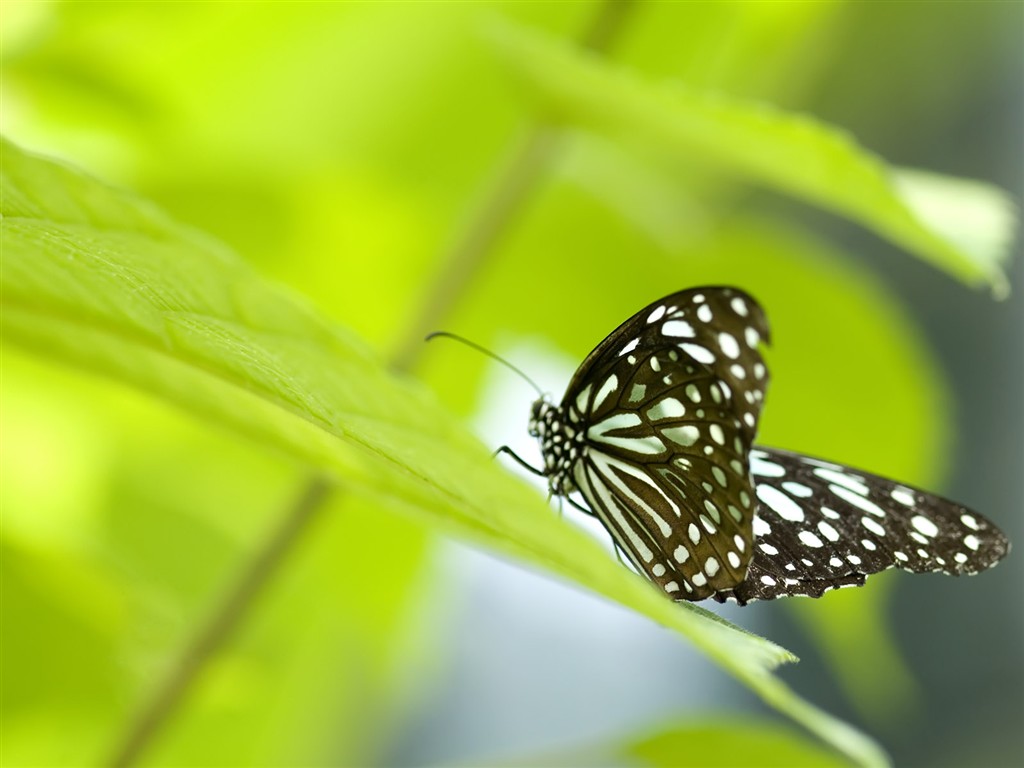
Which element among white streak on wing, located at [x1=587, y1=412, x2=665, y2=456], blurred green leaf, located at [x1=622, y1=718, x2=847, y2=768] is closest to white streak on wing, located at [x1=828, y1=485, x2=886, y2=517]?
white streak on wing, located at [x1=587, y1=412, x2=665, y2=456]

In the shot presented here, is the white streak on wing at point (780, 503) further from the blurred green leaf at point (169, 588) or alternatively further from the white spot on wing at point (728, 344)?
the blurred green leaf at point (169, 588)

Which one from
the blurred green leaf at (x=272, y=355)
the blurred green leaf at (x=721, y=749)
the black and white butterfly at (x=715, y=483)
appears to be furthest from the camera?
the black and white butterfly at (x=715, y=483)

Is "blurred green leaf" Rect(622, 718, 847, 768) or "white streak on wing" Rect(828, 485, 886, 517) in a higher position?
"white streak on wing" Rect(828, 485, 886, 517)

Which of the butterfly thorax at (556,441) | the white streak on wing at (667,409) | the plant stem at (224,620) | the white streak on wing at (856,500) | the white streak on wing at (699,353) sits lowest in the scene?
the plant stem at (224,620)

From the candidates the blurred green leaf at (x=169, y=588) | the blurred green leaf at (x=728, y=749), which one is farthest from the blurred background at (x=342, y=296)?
the blurred green leaf at (x=728, y=749)

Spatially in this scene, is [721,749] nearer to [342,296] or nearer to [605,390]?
[605,390]

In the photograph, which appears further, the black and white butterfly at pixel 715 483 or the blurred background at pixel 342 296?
the blurred background at pixel 342 296

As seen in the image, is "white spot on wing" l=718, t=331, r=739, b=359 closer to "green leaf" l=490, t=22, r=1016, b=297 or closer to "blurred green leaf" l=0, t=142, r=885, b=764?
"green leaf" l=490, t=22, r=1016, b=297

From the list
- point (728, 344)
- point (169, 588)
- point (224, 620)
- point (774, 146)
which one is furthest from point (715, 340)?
point (169, 588)
